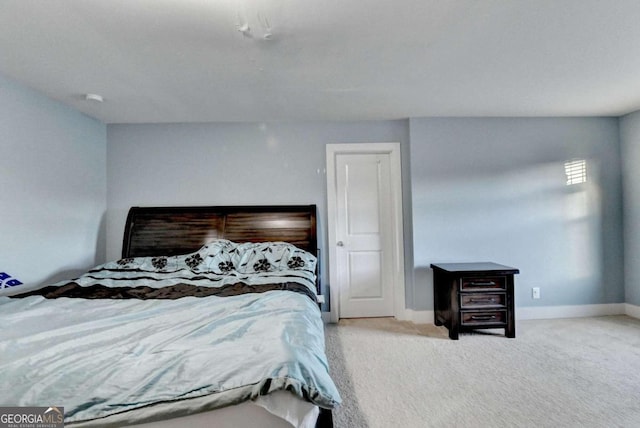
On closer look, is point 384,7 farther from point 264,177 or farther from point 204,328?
point 264,177

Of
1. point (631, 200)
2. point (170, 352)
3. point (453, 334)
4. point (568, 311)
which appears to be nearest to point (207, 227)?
point (170, 352)

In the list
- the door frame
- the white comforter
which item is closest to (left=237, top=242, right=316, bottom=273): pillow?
the door frame

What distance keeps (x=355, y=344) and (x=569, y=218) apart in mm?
2930

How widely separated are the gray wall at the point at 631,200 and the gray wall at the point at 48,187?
5995mm

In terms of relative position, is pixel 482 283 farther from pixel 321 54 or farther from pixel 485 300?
pixel 321 54

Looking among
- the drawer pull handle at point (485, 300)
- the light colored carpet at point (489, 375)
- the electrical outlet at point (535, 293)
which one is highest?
the drawer pull handle at point (485, 300)

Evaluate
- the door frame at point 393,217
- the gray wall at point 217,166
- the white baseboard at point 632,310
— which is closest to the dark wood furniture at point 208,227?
the gray wall at point 217,166

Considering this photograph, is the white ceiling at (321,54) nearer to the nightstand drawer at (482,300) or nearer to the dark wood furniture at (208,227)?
the dark wood furniture at (208,227)

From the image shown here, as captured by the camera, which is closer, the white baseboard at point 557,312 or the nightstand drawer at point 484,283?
the nightstand drawer at point 484,283

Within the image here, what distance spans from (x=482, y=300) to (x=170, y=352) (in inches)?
117

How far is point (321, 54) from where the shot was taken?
230cm

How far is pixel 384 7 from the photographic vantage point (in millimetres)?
1800

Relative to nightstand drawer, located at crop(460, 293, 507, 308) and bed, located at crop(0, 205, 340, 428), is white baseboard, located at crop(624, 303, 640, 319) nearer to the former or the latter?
nightstand drawer, located at crop(460, 293, 507, 308)

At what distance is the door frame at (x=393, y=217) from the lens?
3.85m
